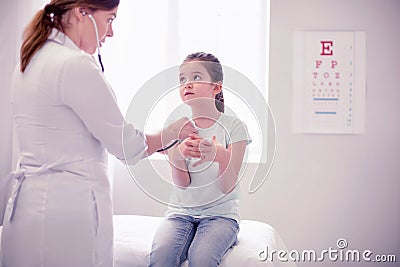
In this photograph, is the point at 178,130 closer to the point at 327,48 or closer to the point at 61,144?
the point at 61,144

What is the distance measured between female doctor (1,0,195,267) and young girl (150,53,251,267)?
24 cm

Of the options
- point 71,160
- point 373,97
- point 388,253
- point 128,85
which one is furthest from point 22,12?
point 388,253

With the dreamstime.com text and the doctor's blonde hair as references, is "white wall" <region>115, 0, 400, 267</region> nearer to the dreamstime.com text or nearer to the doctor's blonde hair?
the dreamstime.com text

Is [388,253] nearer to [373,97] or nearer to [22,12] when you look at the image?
[373,97]

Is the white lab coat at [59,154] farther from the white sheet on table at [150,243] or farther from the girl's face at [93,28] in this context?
the white sheet on table at [150,243]

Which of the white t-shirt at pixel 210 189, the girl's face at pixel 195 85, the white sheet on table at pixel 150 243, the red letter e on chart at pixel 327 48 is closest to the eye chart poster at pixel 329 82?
the red letter e on chart at pixel 327 48

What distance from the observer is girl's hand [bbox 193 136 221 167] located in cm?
140

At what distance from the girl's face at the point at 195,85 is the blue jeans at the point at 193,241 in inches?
16.7

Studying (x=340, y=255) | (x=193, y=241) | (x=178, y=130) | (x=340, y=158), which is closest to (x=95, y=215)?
(x=178, y=130)

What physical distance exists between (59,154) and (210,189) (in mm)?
557

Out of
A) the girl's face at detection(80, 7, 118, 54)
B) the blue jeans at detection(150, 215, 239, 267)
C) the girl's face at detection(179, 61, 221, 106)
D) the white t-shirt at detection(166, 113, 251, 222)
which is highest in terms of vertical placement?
the girl's face at detection(80, 7, 118, 54)

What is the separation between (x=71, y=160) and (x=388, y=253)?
2.00 meters

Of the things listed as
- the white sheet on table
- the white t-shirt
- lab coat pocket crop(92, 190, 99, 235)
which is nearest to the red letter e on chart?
the white sheet on table

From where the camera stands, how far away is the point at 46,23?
126 centimetres
